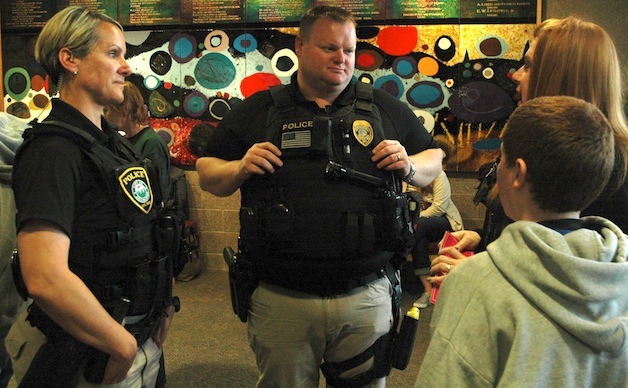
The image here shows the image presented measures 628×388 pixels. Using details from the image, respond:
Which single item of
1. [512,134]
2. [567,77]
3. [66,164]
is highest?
[567,77]

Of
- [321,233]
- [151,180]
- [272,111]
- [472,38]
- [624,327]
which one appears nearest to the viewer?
[624,327]

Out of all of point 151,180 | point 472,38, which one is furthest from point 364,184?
point 472,38

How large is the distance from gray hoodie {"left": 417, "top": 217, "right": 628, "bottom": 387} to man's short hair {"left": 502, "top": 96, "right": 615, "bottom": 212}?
3.1 inches

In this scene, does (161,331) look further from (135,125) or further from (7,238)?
(135,125)

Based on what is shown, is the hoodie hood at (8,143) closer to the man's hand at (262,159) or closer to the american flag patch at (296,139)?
the man's hand at (262,159)

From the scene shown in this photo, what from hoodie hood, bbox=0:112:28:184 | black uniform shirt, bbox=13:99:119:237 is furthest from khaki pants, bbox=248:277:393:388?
hoodie hood, bbox=0:112:28:184

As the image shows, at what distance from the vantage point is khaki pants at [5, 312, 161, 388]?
1.38m

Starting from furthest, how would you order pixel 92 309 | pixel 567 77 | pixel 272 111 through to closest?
pixel 272 111
pixel 567 77
pixel 92 309

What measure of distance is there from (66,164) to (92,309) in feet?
1.15

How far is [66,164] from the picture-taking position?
1308 mm

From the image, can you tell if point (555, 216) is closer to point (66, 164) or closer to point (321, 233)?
point (321, 233)

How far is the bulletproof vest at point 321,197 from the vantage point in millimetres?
1679

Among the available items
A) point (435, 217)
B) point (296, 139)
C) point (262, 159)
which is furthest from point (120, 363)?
point (435, 217)

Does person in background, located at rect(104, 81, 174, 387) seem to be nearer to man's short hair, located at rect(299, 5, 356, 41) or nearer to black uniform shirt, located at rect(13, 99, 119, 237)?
man's short hair, located at rect(299, 5, 356, 41)
